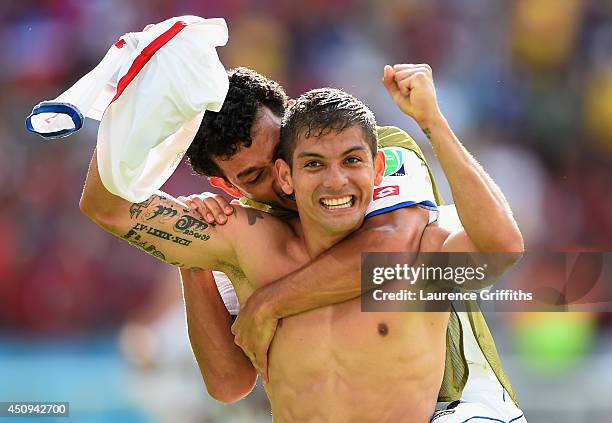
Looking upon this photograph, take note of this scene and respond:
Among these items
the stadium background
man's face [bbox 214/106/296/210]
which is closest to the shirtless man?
man's face [bbox 214/106/296/210]

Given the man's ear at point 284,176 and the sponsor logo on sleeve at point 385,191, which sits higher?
the man's ear at point 284,176

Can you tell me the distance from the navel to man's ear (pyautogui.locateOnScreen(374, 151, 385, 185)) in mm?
438

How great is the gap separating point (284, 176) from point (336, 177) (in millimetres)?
268

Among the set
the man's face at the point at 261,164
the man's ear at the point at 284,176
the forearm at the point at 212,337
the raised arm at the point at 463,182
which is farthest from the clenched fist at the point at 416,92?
the forearm at the point at 212,337

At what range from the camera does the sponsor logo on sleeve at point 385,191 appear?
3.33m

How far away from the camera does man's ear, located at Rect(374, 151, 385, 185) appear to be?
3.29m

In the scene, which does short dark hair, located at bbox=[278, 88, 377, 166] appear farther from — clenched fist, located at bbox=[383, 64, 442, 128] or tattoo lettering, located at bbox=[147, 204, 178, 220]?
tattoo lettering, located at bbox=[147, 204, 178, 220]

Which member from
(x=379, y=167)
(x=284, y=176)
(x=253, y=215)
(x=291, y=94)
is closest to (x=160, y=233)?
(x=253, y=215)

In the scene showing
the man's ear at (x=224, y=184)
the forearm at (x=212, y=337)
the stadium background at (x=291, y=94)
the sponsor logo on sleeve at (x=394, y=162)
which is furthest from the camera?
the stadium background at (x=291, y=94)

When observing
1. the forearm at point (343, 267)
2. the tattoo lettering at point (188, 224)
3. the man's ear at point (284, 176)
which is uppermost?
the man's ear at point (284, 176)

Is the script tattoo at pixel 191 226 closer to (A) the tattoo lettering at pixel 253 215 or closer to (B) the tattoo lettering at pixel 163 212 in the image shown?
(B) the tattoo lettering at pixel 163 212

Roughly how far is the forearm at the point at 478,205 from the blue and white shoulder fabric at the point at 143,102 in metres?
0.71

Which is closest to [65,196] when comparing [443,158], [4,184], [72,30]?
[4,184]

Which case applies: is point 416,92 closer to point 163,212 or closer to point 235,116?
point 235,116
